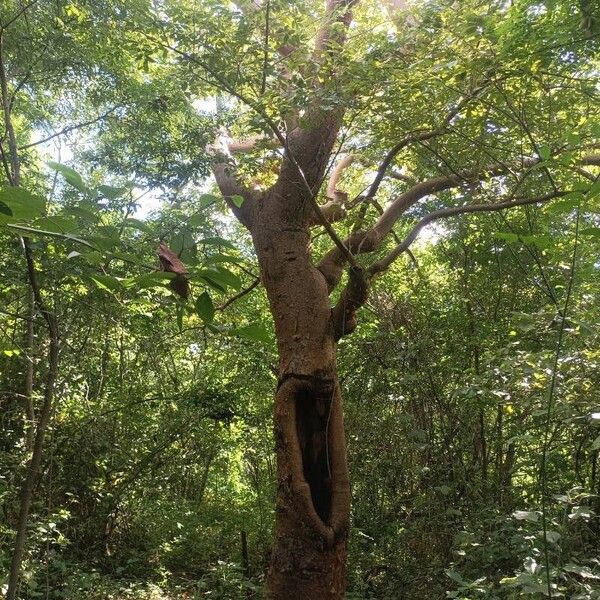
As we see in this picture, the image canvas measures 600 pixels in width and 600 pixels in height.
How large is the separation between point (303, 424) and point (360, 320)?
7.37 feet

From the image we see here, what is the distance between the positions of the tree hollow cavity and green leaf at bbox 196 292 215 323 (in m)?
2.28

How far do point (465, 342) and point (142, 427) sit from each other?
10.9ft

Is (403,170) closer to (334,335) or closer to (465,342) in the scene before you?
(465,342)

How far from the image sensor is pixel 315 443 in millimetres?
3168

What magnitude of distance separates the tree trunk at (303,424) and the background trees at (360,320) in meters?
0.55

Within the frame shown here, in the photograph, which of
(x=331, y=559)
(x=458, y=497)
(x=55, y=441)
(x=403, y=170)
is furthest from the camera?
(x=403, y=170)

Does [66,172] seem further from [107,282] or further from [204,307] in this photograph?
[204,307]

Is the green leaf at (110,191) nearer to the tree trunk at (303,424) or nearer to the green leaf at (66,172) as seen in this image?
the green leaf at (66,172)

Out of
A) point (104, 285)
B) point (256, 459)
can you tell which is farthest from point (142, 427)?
point (104, 285)

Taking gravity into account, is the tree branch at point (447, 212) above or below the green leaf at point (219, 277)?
above

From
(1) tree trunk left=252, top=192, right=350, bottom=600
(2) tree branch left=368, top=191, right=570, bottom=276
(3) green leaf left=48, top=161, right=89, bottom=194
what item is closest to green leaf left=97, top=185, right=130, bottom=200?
(3) green leaf left=48, top=161, right=89, bottom=194

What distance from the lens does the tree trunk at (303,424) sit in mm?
2824

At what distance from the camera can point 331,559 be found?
2846 mm

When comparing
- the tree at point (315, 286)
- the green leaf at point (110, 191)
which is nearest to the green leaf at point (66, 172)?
the green leaf at point (110, 191)
